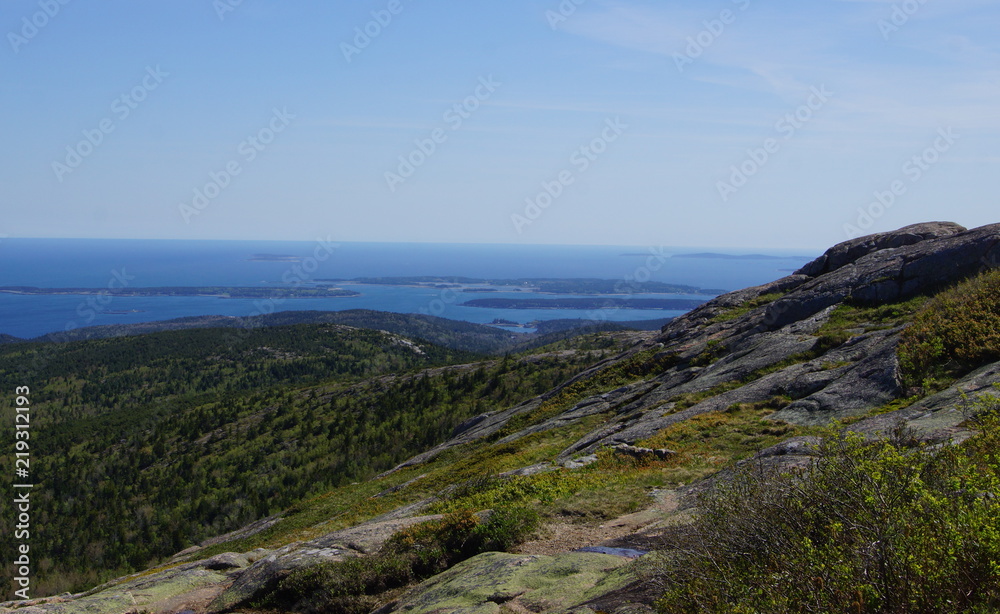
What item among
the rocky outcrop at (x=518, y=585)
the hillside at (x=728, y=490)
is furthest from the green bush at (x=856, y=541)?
the rocky outcrop at (x=518, y=585)

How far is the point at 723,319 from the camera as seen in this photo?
4109 centimetres

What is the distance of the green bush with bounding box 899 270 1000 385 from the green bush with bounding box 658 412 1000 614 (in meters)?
11.1

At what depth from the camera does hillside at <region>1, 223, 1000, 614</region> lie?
5.25m

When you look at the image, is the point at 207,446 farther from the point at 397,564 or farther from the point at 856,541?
the point at 856,541

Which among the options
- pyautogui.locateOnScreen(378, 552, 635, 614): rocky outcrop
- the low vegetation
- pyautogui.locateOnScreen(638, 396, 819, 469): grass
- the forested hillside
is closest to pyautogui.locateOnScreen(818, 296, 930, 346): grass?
pyautogui.locateOnScreen(638, 396, 819, 469): grass

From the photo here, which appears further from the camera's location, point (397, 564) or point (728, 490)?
point (397, 564)

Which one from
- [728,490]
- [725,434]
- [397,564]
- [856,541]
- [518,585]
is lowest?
Answer: [397,564]

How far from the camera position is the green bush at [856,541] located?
15.0ft

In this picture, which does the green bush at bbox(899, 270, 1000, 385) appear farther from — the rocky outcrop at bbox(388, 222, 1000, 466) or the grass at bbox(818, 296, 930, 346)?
the grass at bbox(818, 296, 930, 346)

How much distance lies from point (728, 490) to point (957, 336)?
14067 millimetres

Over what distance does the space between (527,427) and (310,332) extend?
15794 cm

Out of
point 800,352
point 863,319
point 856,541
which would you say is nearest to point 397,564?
point 856,541

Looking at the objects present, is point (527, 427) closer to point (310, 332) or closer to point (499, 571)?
point (499, 571)

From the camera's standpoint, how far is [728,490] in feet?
26.7
